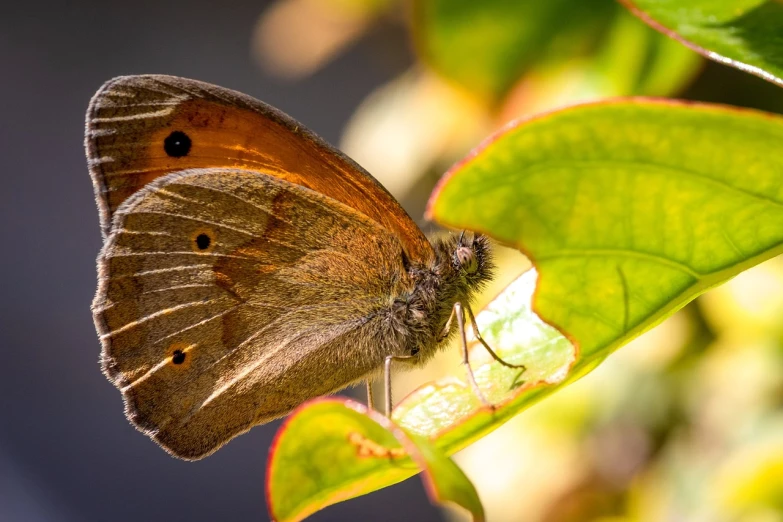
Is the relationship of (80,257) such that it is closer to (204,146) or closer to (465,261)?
(204,146)

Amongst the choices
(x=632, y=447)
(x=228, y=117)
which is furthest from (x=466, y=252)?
(x=632, y=447)

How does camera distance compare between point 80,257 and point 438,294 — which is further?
point 80,257

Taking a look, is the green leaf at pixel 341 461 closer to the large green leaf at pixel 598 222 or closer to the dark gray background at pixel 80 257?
the large green leaf at pixel 598 222

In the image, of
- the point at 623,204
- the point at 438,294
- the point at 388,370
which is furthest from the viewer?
the point at 438,294

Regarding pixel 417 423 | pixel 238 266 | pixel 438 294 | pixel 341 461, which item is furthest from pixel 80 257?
pixel 341 461

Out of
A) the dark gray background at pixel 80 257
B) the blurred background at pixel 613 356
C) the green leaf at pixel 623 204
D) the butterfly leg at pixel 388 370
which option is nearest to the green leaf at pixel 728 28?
the green leaf at pixel 623 204

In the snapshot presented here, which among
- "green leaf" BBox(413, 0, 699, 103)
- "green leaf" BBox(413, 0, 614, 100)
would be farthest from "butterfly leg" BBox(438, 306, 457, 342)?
"green leaf" BBox(413, 0, 614, 100)
